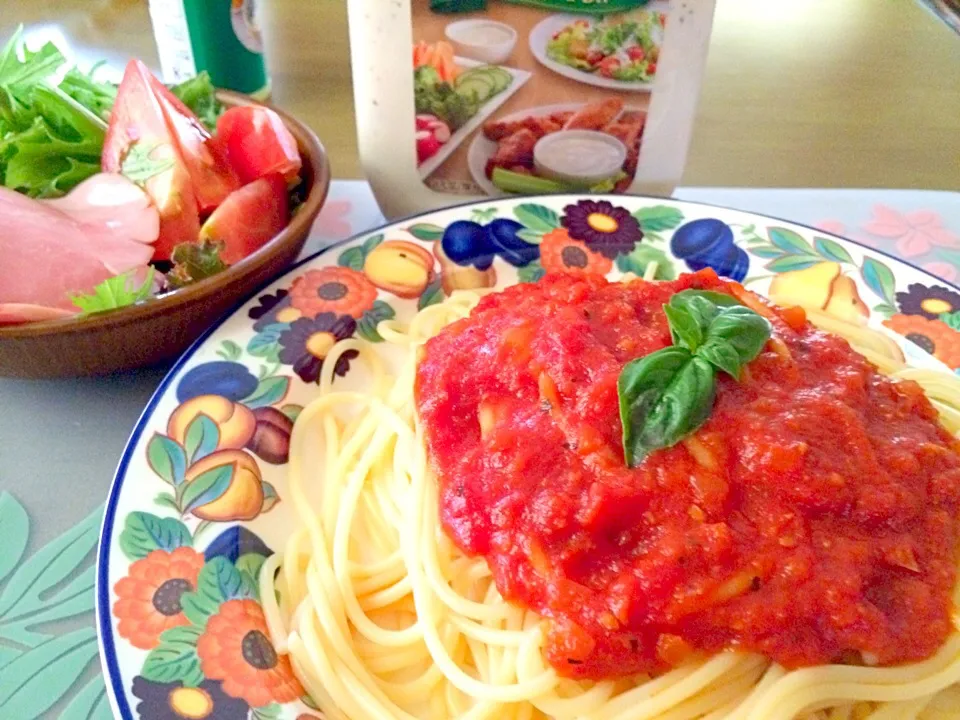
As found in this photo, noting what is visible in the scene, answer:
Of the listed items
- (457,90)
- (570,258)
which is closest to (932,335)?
(570,258)

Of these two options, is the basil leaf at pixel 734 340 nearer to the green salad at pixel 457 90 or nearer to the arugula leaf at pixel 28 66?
the green salad at pixel 457 90

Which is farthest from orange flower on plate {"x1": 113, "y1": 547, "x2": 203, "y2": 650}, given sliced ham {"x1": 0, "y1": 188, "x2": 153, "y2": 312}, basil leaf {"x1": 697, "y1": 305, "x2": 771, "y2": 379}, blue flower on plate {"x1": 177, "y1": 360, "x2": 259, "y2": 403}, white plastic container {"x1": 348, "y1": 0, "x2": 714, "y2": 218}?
white plastic container {"x1": 348, "y1": 0, "x2": 714, "y2": 218}

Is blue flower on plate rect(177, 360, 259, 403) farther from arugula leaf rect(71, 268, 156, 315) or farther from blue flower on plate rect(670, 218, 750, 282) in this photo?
blue flower on plate rect(670, 218, 750, 282)

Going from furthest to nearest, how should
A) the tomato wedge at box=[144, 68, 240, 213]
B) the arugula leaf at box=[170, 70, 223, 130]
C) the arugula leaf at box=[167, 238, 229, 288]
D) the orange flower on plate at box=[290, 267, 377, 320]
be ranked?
the arugula leaf at box=[170, 70, 223, 130] < the tomato wedge at box=[144, 68, 240, 213] < the orange flower on plate at box=[290, 267, 377, 320] < the arugula leaf at box=[167, 238, 229, 288]

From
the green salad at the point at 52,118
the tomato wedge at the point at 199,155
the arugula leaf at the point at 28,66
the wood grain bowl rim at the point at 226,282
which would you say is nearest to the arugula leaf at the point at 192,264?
the wood grain bowl rim at the point at 226,282

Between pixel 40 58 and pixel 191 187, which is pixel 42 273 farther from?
pixel 40 58

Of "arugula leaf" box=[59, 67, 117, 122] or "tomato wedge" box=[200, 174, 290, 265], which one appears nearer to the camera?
"tomato wedge" box=[200, 174, 290, 265]

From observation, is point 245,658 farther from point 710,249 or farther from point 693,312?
point 710,249

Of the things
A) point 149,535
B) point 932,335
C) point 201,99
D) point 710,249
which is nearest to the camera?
point 149,535

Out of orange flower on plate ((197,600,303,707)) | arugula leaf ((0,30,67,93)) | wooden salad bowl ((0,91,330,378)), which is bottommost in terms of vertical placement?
orange flower on plate ((197,600,303,707))
